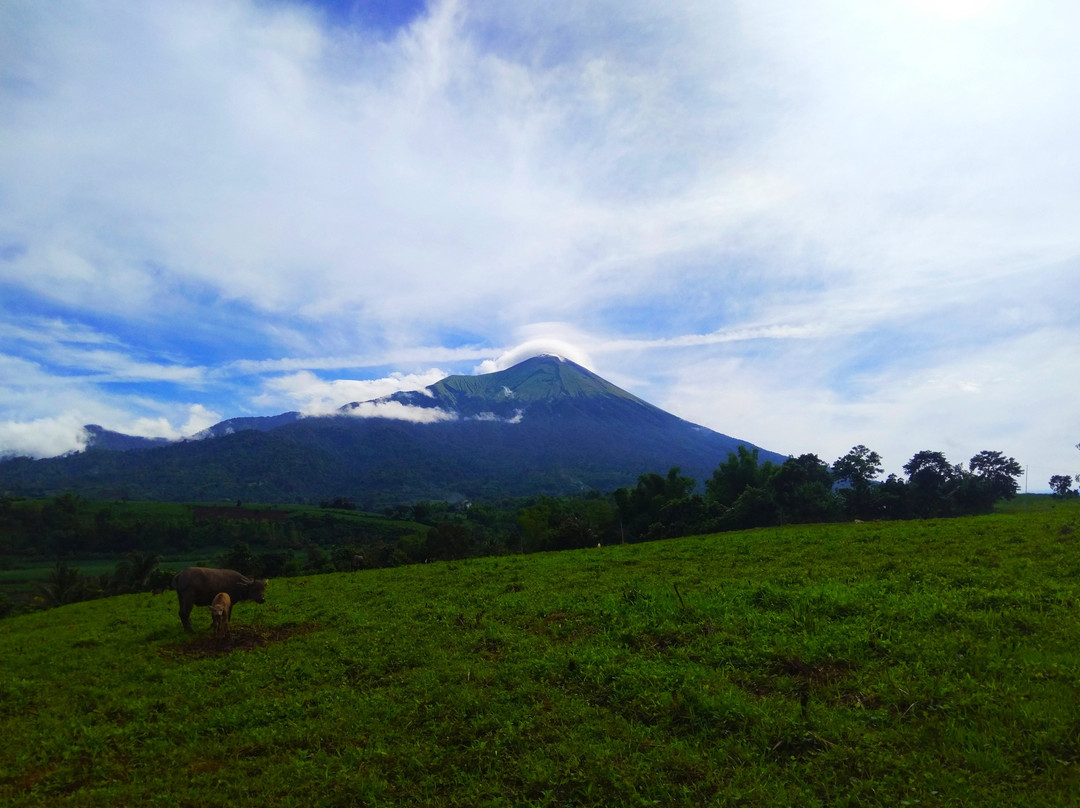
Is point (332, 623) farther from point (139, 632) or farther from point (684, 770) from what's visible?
point (684, 770)

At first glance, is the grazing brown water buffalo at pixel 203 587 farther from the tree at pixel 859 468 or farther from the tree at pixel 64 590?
the tree at pixel 859 468

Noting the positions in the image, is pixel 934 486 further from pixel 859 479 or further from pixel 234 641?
pixel 234 641

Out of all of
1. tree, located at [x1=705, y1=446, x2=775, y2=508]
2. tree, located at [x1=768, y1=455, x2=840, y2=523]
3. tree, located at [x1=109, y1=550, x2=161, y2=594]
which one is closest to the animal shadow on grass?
tree, located at [x1=109, y1=550, x2=161, y2=594]

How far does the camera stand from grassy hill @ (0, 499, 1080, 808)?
4930 mm

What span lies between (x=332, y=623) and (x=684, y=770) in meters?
9.58

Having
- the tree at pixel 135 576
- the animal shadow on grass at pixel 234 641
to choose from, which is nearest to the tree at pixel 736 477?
the animal shadow on grass at pixel 234 641

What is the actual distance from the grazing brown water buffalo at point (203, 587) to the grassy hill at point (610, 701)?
0.62 meters

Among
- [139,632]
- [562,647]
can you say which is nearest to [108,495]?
[139,632]

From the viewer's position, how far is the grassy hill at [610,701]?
4930 millimetres

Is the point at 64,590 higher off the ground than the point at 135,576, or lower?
lower

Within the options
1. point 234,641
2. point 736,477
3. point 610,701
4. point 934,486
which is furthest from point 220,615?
point 934,486

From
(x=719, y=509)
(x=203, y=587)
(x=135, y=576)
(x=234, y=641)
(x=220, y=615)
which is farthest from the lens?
(x=719, y=509)

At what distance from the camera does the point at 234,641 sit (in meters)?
11.0

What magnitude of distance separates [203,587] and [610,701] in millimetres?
9954
